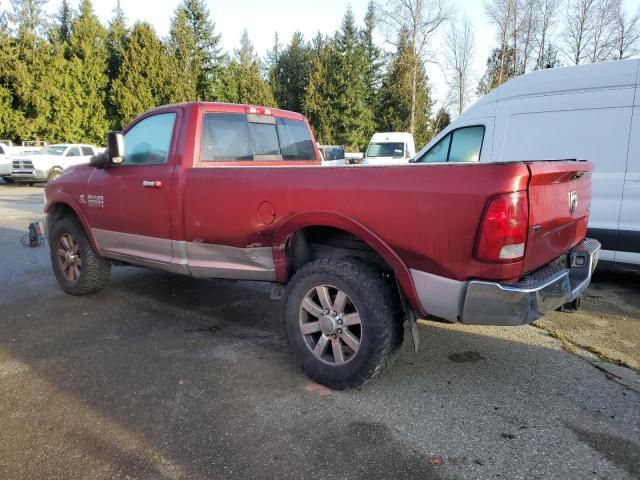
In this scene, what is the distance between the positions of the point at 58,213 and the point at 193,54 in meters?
37.8

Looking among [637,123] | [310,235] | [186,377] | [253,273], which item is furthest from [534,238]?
[637,123]

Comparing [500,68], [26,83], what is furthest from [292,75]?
[26,83]

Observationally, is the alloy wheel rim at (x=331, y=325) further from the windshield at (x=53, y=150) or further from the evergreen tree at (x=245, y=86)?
the evergreen tree at (x=245, y=86)

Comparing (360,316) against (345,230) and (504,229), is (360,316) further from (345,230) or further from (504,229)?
(504,229)

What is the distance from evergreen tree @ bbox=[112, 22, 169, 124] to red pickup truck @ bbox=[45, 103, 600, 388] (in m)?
31.2

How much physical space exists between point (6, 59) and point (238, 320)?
1210 inches

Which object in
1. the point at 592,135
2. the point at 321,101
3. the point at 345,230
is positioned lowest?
the point at 345,230

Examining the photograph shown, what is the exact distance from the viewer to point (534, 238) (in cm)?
259

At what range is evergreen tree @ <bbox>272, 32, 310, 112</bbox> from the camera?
49656 mm

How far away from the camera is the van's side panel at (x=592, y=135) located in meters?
5.02

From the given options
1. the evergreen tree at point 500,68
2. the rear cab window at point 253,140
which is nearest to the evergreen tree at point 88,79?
the evergreen tree at point 500,68

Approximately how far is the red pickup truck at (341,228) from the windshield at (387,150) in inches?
580

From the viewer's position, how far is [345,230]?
299 centimetres

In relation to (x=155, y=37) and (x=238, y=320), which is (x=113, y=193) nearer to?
(x=238, y=320)
